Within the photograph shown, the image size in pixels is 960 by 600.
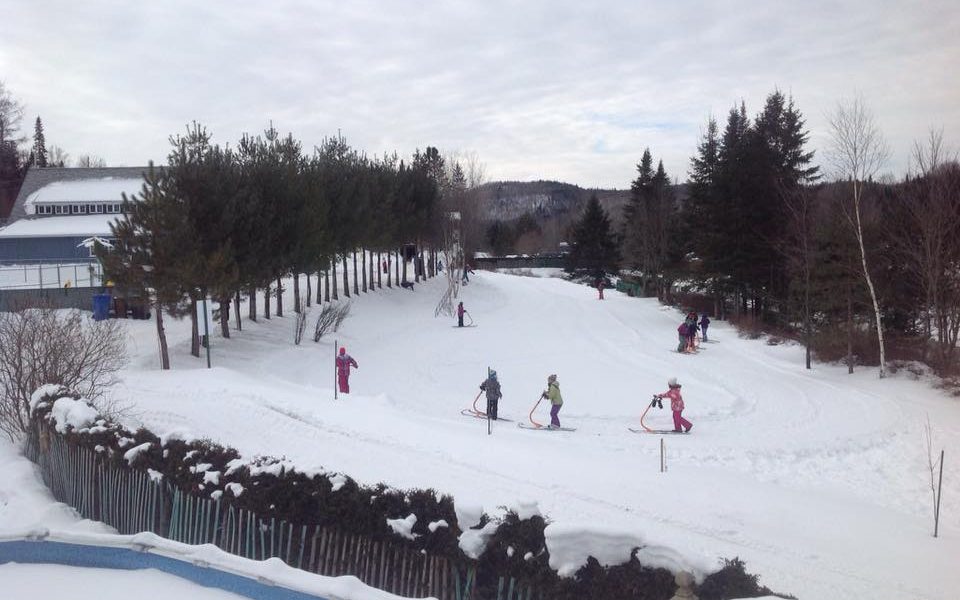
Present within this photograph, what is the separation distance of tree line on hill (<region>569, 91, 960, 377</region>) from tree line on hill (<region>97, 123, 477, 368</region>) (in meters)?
20.2

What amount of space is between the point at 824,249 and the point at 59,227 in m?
44.9

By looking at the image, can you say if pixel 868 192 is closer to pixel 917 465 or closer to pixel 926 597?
pixel 917 465

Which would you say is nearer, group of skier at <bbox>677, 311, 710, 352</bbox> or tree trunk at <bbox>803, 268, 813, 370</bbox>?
tree trunk at <bbox>803, 268, 813, 370</bbox>

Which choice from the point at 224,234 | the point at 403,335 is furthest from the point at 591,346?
the point at 224,234

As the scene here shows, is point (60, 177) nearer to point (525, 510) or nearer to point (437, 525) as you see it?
point (437, 525)

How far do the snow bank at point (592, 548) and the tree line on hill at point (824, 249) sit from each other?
22262 mm

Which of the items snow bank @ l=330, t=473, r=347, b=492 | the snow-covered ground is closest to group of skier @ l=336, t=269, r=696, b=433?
the snow-covered ground

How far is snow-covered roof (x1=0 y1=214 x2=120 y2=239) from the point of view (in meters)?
47.6

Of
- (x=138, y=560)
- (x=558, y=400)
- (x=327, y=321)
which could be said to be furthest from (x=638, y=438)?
(x=327, y=321)

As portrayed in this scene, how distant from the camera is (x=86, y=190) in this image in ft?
178

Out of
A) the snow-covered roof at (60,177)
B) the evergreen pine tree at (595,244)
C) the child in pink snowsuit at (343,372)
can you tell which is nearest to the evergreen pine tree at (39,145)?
the snow-covered roof at (60,177)

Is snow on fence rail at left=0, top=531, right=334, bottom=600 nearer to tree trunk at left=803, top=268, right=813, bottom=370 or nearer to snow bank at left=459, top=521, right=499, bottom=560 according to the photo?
snow bank at left=459, top=521, right=499, bottom=560

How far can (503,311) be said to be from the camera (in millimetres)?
49781

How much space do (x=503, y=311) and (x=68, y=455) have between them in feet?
126
